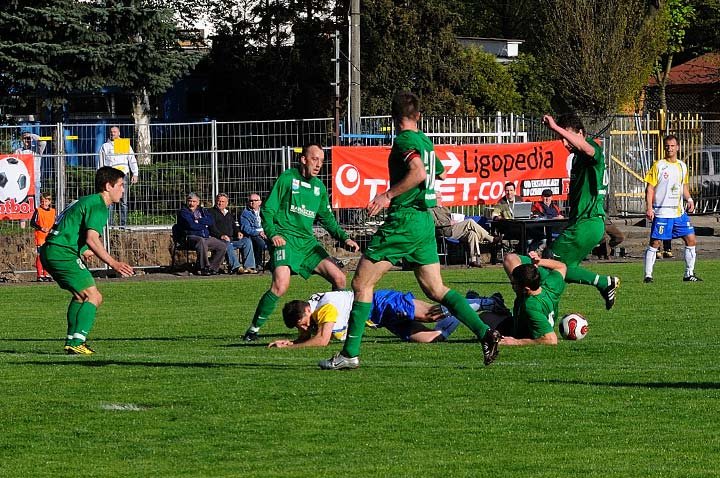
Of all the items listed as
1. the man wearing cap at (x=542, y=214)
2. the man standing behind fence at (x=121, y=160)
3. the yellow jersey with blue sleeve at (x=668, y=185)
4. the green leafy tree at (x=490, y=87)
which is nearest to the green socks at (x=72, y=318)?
the yellow jersey with blue sleeve at (x=668, y=185)

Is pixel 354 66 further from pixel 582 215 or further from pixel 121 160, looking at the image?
pixel 582 215

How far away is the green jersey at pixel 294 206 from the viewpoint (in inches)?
559

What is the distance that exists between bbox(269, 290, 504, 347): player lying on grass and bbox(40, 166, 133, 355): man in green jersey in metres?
1.78

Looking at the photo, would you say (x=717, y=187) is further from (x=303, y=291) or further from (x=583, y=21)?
(x=303, y=291)

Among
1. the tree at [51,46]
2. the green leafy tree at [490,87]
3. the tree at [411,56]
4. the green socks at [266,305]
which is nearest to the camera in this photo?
the green socks at [266,305]

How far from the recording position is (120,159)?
1061 inches

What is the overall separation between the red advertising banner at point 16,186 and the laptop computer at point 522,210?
→ 29.4 ft

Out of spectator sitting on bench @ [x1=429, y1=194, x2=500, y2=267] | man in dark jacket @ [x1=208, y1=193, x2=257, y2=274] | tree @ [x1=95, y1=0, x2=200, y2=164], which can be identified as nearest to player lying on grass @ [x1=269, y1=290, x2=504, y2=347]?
man in dark jacket @ [x1=208, y1=193, x2=257, y2=274]

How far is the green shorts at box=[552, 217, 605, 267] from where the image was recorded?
14.1 m

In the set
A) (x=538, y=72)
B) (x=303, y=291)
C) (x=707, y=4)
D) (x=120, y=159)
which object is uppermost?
(x=707, y=4)

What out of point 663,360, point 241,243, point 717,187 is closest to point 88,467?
point 663,360

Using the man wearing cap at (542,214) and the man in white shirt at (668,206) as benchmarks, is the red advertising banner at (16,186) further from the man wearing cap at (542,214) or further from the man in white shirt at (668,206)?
the man in white shirt at (668,206)

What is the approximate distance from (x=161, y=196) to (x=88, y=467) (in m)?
19.5

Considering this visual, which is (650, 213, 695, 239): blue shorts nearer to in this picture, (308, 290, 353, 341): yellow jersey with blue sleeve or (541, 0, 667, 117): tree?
(308, 290, 353, 341): yellow jersey with blue sleeve
